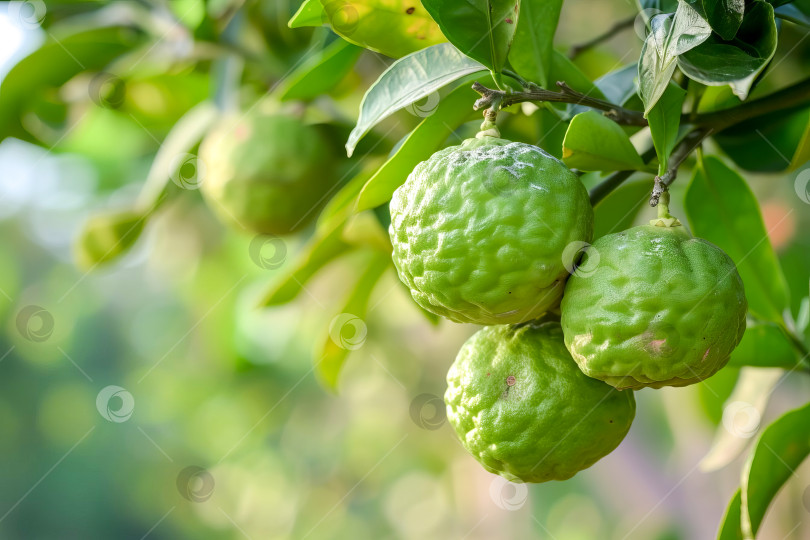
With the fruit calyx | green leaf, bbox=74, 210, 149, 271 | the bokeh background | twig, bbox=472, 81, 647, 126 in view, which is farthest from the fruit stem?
green leaf, bbox=74, 210, 149, 271

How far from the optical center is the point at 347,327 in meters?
1.12

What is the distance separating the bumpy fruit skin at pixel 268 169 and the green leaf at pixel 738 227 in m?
0.47

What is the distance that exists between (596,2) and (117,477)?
13.3ft

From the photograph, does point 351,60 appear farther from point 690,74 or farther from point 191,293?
point 191,293

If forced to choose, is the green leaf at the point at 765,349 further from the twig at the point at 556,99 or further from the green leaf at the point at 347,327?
the green leaf at the point at 347,327

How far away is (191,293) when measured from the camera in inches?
91.1

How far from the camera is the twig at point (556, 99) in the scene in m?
0.57

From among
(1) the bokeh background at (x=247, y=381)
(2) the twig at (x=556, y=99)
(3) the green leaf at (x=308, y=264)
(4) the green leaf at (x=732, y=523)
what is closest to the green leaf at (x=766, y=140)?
(1) the bokeh background at (x=247, y=381)

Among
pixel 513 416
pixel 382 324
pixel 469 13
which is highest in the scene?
pixel 469 13

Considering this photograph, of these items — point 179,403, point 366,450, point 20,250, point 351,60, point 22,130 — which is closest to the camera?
point 351,60

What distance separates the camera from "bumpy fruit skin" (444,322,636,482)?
0.59m

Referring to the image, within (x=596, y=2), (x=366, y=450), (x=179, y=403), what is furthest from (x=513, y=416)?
(x=179, y=403)

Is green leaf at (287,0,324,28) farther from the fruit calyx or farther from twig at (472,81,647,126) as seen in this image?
the fruit calyx

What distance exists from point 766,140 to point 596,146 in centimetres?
37
